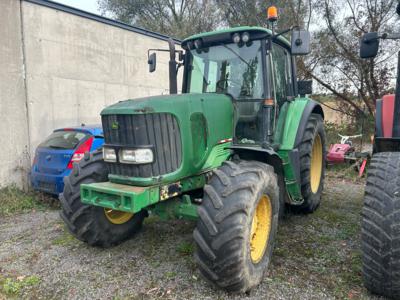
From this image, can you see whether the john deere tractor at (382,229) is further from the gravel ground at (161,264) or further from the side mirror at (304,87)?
the side mirror at (304,87)

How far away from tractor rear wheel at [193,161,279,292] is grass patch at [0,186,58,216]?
4126 millimetres

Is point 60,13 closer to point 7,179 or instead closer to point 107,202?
point 7,179

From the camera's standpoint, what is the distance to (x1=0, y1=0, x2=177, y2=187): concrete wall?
6.44 metres

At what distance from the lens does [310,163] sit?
4.57 m

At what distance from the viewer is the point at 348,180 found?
7301mm

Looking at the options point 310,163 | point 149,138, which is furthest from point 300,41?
point 149,138

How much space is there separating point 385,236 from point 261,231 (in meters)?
1.09

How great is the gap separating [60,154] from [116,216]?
7.25 feet

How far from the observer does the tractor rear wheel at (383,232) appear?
2.60 m

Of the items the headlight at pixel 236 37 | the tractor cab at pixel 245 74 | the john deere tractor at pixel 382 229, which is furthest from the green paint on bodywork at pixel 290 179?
the headlight at pixel 236 37

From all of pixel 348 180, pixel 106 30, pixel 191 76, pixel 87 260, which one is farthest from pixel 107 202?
pixel 106 30

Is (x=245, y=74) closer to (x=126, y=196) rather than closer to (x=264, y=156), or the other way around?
(x=264, y=156)

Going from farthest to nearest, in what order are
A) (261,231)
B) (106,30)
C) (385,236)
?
1. (106,30)
2. (261,231)
3. (385,236)

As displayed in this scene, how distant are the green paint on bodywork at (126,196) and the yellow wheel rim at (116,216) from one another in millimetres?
725
